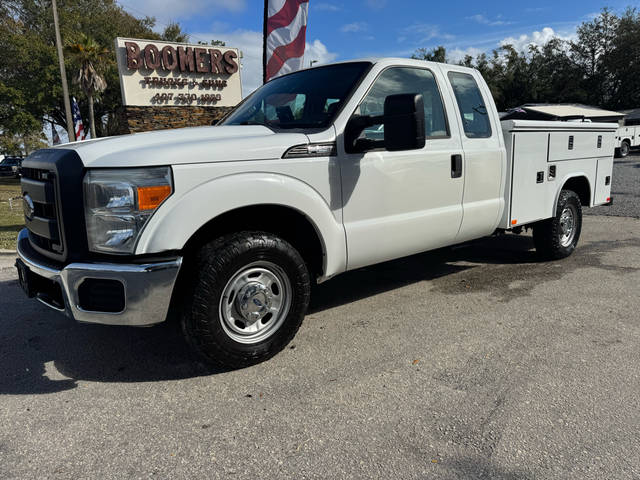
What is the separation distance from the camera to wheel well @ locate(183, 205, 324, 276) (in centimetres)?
307

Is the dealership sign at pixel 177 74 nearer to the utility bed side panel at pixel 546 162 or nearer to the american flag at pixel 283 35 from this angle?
the american flag at pixel 283 35

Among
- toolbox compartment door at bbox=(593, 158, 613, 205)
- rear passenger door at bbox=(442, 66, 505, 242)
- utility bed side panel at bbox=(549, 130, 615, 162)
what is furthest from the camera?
toolbox compartment door at bbox=(593, 158, 613, 205)

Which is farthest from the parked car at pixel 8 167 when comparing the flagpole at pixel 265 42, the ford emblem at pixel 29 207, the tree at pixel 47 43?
the ford emblem at pixel 29 207

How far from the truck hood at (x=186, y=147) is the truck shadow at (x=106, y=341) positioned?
138 cm

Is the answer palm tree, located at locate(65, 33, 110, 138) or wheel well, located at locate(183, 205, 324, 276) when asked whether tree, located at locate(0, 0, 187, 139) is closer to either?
palm tree, located at locate(65, 33, 110, 138)

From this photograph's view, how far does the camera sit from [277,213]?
3340 millimetres

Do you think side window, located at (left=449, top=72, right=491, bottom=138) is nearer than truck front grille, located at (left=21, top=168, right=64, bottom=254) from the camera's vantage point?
No

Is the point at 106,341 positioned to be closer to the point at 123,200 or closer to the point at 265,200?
the point at 123,200

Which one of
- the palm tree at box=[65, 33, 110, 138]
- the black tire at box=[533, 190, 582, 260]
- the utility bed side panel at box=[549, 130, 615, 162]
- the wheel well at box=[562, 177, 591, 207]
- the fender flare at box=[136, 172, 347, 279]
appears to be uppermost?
the palm tree at box=[65, 33, 110, 138]

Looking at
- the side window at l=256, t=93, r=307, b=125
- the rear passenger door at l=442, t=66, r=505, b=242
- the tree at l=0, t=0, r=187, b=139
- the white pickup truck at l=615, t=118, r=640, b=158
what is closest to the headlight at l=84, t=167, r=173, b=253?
the side window at l=256, t=93, r=307, b=125

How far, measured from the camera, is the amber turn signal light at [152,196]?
8.75ft

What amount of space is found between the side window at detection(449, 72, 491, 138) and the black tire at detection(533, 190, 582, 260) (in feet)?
5.38

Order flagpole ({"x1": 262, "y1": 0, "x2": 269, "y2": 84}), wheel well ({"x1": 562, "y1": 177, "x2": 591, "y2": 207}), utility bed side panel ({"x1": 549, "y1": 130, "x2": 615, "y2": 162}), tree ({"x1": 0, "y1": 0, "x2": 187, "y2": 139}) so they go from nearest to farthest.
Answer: utility bed side panel ({"x1": 549, "y1": 130, "x2": 615, "y2": 162}) → wheel well ({"x1": 562, "y1": 177, "x2": 591, "y2": 207}) → flagpole ({"x1": 262, "y1": 0, "x2": 269, "y2": 84}) → tree ({"x1": 0, "y1": 0, "x2": 187, "y2": 139})

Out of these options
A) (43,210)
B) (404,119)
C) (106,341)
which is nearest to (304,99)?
(404,119)
